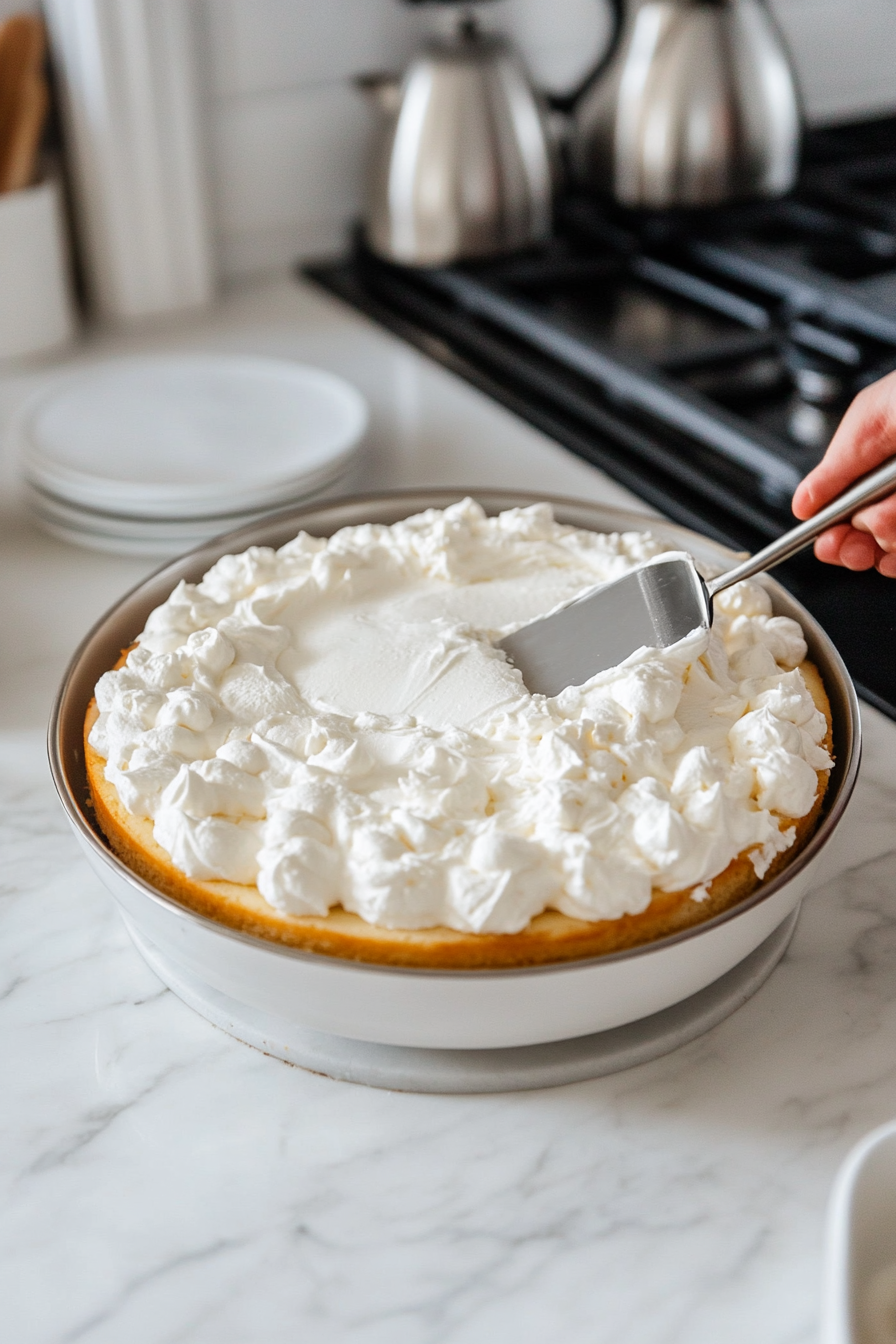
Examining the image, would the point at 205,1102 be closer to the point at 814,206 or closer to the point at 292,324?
the point at 292,324

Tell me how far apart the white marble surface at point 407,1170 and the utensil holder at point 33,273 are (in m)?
0.81

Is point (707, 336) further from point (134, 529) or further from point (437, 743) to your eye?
point (437, 743)

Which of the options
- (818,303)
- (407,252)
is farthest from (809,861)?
(407,252)

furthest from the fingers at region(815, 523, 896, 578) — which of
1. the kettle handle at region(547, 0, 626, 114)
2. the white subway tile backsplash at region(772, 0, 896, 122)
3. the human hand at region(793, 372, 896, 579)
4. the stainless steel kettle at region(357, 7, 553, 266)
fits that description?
the white subway tile backsplash at region(772, 0, 896, 122)

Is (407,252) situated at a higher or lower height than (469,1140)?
higher

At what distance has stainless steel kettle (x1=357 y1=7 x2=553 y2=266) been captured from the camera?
1438 millimetres

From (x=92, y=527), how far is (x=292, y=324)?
53 centimetres

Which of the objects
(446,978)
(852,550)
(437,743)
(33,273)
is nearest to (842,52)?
(33,273)

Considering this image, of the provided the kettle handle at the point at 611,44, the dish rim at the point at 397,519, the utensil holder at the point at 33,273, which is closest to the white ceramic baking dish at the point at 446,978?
the dish rim at the point at 397,519

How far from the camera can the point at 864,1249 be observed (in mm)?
521

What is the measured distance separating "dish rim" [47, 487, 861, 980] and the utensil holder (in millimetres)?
628

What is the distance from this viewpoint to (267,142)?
162 centimetres

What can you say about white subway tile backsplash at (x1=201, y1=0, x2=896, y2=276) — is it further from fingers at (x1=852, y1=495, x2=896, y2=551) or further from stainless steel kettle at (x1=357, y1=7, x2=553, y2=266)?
fingers at (x1=852, y1=495, x2=896, y2=551)

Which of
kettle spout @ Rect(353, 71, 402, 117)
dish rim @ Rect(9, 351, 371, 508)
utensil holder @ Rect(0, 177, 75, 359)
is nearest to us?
dish rim @ Rect(9, 351, 371, 508)
